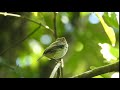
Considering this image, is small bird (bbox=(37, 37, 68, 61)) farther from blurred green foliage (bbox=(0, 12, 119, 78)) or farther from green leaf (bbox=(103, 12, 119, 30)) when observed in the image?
blurred green foliage (bbox=(0, 12, 119, 78))

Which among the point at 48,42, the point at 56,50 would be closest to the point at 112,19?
the point at 56,50

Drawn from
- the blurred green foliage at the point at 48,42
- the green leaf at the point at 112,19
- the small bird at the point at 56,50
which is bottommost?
the small bird at the point at 56,50

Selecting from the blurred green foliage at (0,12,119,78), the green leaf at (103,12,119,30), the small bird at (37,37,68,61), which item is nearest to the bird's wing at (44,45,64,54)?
the small bird at (37,37,68,61)

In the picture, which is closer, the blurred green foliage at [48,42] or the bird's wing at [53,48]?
the bird's wing at [53,48]

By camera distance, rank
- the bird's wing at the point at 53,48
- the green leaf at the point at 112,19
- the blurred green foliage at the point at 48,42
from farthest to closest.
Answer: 1. the blurred green foliage at the point at 48,42
2. the green leaf at the point at 112,19
3. the bird's wing at the point at 53,48

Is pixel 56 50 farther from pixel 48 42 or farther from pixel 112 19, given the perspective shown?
pixel 48 42

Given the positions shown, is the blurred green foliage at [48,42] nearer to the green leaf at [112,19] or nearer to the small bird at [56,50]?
the green leaf at [112,19]

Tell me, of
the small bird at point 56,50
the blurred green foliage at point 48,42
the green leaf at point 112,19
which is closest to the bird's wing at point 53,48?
the small bird at point 56,50

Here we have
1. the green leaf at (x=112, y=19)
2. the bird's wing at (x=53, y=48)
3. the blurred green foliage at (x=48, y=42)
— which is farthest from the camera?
the blurred green foliage at (x=48, y=42)

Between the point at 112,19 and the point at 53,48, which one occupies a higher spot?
the point at 112,19

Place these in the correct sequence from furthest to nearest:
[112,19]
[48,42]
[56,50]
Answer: [48,42] → [112,19] → [56,50]
